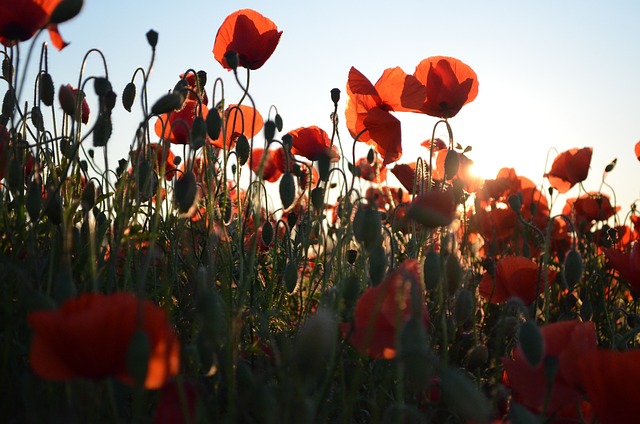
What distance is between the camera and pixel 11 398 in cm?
128

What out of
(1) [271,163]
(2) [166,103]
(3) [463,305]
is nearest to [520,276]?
(3) [463,305]

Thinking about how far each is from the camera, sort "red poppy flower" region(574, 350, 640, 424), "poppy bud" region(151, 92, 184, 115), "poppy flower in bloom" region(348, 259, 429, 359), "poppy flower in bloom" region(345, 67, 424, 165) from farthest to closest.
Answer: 1. "poppy flower in bloom" region(345, 67, 424, 165)
2. "poppy bud" region(151, 92, 184, 115)
3. "poppy flower in bloom" region(348, 259, 429, 359)
4. "red poppy flower" region(574, 350, 640, 424)

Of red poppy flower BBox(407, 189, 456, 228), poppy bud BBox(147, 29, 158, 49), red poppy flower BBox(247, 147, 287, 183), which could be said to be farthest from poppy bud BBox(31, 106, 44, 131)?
red poppy flower BBox(247, 147, 287, 183)

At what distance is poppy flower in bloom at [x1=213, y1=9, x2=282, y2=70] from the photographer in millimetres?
2584

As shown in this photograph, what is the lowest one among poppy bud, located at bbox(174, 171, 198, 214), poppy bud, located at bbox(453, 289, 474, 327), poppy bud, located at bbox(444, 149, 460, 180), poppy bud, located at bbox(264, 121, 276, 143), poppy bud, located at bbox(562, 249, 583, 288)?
poppy bud, located at bbox(453, 289, 474, 327)

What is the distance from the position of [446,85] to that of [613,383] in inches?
60.4

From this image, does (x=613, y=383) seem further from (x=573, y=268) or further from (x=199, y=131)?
(x=199, y=131)

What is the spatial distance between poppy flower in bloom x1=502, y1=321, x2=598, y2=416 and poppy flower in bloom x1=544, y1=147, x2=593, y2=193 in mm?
2659

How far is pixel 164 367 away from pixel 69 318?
0.15m

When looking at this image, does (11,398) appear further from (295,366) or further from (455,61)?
(455,61)

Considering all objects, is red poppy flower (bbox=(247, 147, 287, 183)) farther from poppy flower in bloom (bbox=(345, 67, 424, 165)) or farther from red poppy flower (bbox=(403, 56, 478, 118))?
red poppy flower (bbox=(403, 56, 478, 118))

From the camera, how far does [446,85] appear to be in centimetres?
250

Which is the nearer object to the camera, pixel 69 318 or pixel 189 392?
pixel 69 318

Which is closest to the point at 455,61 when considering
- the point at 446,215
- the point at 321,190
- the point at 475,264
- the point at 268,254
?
the point at 321,190
